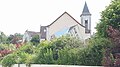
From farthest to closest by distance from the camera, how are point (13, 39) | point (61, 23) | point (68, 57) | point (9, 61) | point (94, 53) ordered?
point (13, 39) < point (61, 23) < point (9, 61) < point (68, 57) < point (94, 53)

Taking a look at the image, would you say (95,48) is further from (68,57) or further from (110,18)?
(68,57)

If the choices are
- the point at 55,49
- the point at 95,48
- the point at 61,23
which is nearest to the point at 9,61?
the point at 55,49

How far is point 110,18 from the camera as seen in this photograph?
16.7m

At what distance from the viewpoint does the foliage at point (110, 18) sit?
1633 cm

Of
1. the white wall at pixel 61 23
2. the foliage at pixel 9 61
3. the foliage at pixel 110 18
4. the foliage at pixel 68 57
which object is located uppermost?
the white wall at pixel 61 23

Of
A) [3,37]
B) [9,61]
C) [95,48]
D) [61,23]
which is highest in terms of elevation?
[61,23]

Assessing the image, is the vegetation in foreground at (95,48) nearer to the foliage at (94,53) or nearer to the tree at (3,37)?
the foliage at (94,53)

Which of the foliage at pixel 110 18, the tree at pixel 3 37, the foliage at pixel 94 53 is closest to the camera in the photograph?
the foliage at pixel 94 53

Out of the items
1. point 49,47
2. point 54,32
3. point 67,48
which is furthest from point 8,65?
point 54,32

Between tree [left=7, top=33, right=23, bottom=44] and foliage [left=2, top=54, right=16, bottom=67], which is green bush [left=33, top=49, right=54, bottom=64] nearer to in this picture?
foliage [left=2, top=54, right=16, bottom=67]

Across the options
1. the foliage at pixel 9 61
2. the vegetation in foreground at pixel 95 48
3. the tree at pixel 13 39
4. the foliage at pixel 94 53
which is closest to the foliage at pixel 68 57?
the vegetation in foreground at pixel 95 48

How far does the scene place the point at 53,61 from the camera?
19484 millimetres

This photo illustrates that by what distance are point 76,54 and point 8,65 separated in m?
7.94

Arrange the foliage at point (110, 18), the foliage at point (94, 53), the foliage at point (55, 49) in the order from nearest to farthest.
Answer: the foliage at point (94, 53)
the foliage at point (110, 18)
the foliage at point (55, 49)
